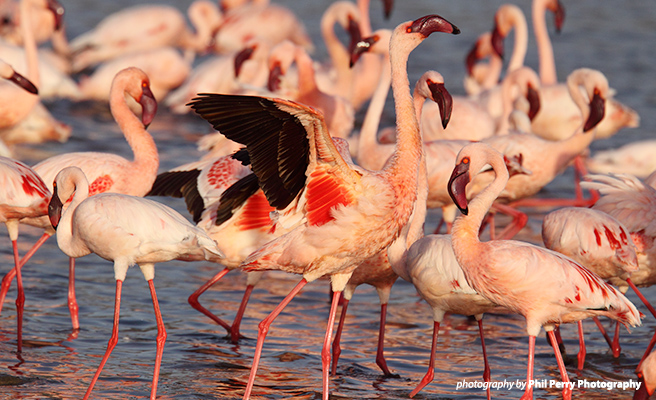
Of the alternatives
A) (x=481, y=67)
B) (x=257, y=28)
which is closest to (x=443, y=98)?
(x=481, y=67)

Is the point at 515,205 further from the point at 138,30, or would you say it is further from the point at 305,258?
the point at 138,30

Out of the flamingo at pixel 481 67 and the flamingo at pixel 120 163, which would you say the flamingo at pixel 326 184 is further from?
the flamingo at pixel 481 67

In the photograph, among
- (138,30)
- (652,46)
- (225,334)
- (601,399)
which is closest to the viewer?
Answer: (601,399)

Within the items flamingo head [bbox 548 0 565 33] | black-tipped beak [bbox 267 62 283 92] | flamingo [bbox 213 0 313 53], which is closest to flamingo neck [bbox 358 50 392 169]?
black-tipped beak [bbox 267 62 283 92]

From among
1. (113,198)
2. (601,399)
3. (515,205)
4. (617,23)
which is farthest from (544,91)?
(617,23)

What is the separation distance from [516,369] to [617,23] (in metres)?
16.0

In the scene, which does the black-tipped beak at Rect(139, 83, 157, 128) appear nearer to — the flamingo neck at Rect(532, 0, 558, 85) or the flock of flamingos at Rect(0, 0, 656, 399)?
the flock of flamingos at Rect(0, 0, 656, 399)

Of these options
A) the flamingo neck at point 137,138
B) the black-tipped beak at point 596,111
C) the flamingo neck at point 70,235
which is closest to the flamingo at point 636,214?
the black-tipped beak at point 596,111

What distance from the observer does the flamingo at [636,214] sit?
20.4 ft

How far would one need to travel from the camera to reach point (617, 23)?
20297 millimetres

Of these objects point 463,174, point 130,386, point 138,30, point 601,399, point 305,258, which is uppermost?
point 138,30

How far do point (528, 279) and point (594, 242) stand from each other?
103 centimetres

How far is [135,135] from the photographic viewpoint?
21.7 feet

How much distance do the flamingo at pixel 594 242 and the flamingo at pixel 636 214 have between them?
0.34 meters
